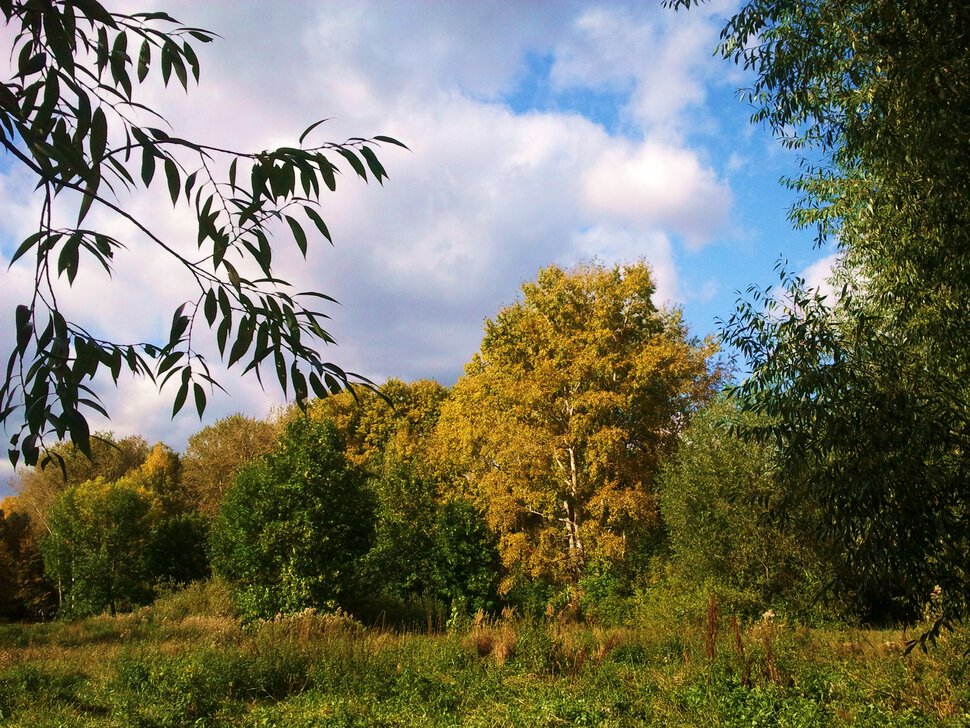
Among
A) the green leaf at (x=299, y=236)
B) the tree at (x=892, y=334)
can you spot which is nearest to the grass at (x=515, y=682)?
the tree at (x=892, y=334)

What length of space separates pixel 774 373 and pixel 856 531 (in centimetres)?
143

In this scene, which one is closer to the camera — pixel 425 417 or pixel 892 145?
pixel 892 145

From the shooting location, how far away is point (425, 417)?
112 ft

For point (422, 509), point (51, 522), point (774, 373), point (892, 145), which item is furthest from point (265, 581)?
point (892, 145)

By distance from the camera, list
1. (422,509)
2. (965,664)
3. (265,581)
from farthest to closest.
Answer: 1. (422,509)
2. (265,581)
3. (965,664)

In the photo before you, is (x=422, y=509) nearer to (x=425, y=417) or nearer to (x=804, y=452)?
(x=425, y=417)

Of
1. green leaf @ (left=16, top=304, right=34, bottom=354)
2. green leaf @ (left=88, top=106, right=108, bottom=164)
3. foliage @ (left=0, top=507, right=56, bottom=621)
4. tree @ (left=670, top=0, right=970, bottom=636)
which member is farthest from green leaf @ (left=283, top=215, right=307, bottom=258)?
foliage @ (left=0, top=507, right=56, bottom=621)

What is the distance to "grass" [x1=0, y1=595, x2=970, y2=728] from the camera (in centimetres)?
683

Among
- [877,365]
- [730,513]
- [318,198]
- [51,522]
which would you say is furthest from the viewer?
[51,522]

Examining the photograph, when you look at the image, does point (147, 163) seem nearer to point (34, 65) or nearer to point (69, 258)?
point (69, 258)

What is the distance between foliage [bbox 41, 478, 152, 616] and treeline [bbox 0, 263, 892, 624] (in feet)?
0.22

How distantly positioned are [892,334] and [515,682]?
17.7ft

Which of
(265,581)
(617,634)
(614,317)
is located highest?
(614,317)

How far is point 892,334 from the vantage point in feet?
23.0
